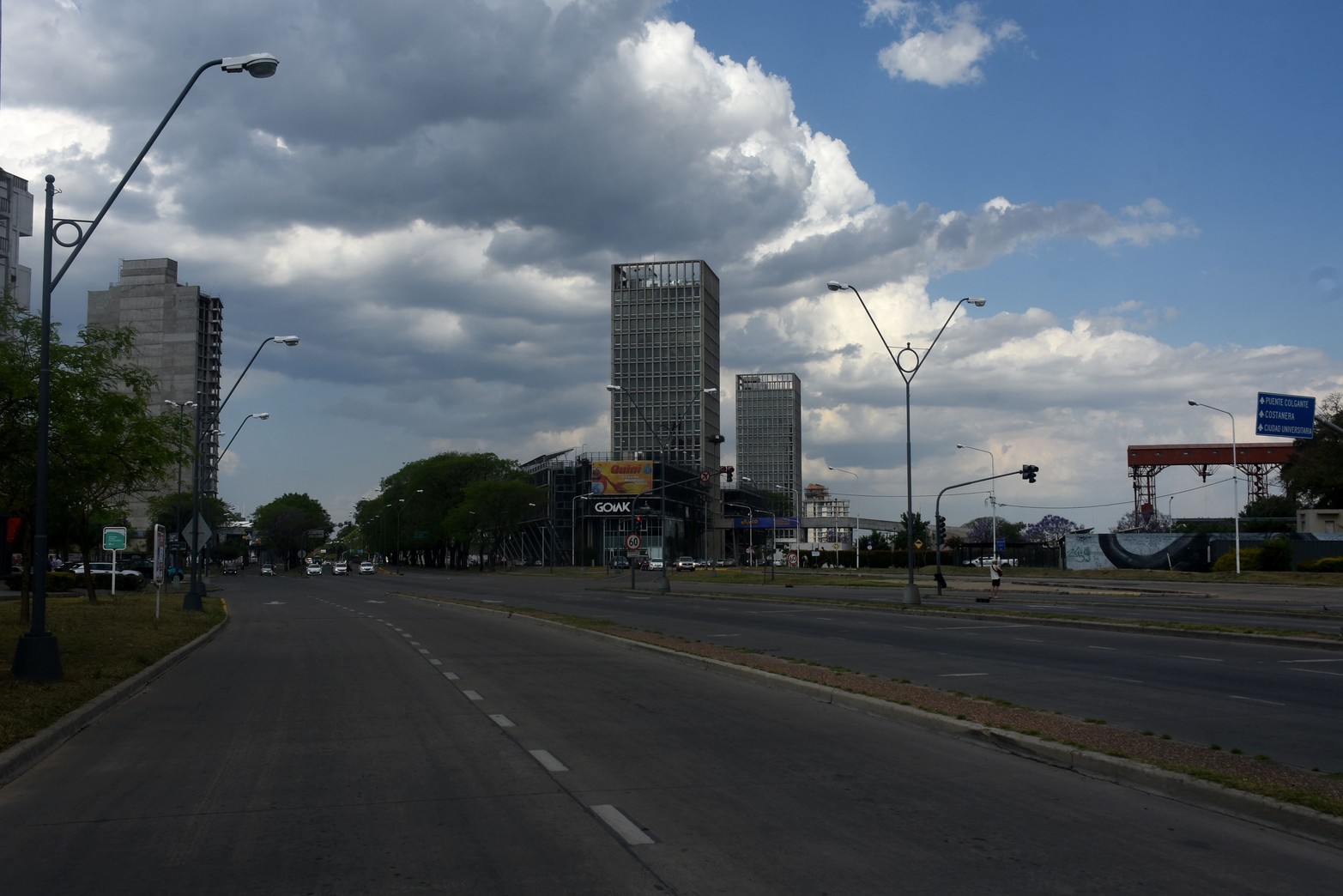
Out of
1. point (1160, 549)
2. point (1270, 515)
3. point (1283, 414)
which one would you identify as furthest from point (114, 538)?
point (1270, 515)

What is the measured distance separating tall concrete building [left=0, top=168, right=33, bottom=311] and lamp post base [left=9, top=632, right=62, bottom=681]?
107 metres

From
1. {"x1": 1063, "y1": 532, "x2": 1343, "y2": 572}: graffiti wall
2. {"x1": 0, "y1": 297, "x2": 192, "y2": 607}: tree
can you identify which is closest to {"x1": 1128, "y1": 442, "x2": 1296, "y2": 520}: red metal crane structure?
{"x1": 1063, "y1": 532, "x2": 1343, "y2": 572}: graffiti wall

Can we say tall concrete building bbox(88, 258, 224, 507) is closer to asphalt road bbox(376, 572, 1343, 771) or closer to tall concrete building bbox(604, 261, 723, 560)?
tall concrete building bbox(604, 261, 723, 560)

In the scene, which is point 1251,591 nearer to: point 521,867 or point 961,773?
point 961,773

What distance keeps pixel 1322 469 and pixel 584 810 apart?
312 ft

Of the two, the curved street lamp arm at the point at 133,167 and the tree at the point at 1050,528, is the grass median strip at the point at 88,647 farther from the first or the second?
the tree at the point at 1050,528

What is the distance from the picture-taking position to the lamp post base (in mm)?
15273

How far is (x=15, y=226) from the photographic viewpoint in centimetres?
11619

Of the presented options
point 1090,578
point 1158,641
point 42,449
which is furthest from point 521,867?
point 1090,578

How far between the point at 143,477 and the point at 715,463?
553ft

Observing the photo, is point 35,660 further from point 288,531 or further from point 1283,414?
point 288,531

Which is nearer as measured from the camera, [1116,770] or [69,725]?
[1116,770]

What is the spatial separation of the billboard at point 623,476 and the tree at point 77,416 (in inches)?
4549

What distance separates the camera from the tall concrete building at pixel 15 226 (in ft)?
368
